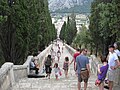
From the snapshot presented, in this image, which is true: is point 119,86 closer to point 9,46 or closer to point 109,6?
point 109,6

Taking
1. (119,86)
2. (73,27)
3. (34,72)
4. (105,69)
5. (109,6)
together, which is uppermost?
(109,6)

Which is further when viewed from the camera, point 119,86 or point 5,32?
point 5,32

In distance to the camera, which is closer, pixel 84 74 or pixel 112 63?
pixel 112 63

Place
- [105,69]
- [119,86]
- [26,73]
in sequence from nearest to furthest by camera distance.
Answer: [105,69] → [119,86] → [26,73]

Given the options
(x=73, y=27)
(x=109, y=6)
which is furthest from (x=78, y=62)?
(x=73, y=27)

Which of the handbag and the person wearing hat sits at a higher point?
the person wearing hat

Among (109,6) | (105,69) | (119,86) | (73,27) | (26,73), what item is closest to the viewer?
(105,69)

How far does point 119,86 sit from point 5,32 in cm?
1538

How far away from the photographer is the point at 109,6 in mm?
19859

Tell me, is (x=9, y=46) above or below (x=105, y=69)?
below

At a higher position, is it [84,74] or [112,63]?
[112,63]

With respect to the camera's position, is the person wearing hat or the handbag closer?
the person wearing hat

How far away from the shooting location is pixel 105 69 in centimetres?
1009

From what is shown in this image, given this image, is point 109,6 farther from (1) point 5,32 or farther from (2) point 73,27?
(2) point 73,27
